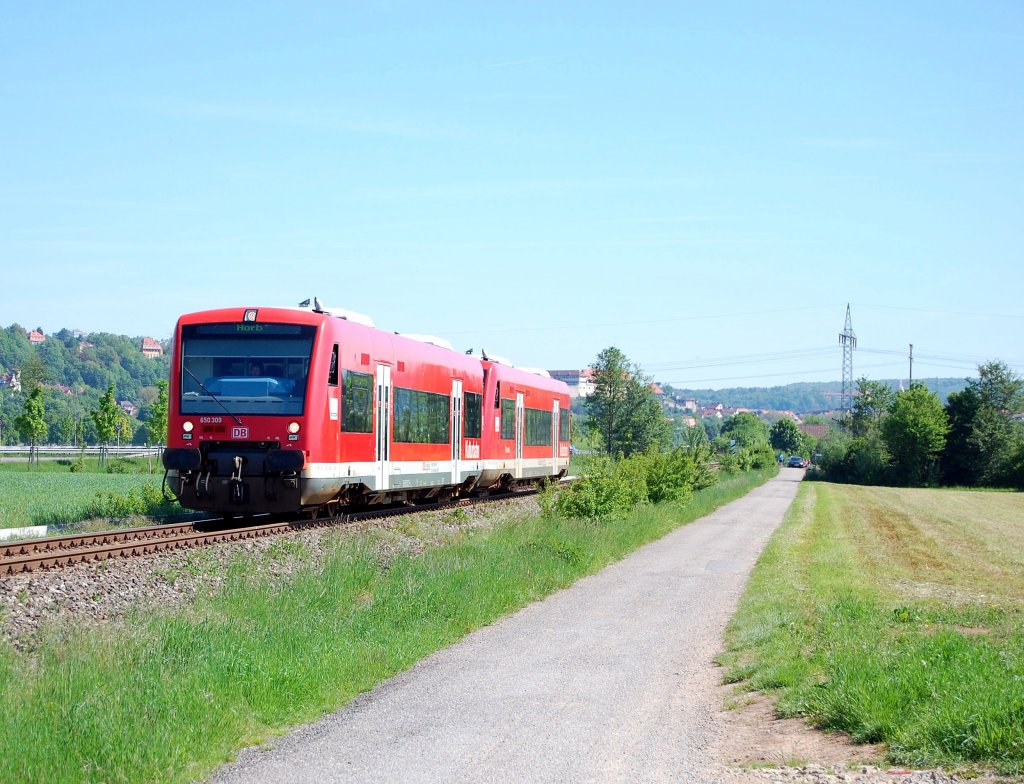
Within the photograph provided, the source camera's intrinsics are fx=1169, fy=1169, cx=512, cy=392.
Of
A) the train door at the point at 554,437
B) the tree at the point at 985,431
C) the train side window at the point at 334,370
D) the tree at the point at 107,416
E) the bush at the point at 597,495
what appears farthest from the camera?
the tree at the point at 985,431

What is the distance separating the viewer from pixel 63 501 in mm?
30812

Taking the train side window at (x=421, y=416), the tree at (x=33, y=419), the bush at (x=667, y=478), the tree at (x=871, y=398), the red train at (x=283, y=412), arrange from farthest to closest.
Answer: the tree at (x=871, y=398)
the tree at (x=33, y=419)
the bush at (x=667, y=478)
the train side window at (x=421, y=416)
the red train at (x=283, y=412)

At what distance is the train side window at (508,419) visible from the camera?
3428 centimetres

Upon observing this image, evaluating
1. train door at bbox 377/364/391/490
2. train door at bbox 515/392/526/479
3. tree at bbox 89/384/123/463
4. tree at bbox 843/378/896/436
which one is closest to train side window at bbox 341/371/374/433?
train door at bbox 377/364/391/490

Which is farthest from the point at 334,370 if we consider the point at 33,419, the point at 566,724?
the point at 33,419

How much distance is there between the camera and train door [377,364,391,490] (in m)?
23.4

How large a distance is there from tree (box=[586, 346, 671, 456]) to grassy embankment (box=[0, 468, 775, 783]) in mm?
102283

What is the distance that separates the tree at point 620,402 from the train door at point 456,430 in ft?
292

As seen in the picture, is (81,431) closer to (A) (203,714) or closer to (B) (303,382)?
(B) (303,382)

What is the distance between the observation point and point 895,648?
1005 cm

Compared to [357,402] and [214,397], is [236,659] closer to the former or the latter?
[214,397]

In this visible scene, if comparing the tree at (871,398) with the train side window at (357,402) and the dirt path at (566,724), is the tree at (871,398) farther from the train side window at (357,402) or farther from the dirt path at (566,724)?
the dirt path at (566,724)

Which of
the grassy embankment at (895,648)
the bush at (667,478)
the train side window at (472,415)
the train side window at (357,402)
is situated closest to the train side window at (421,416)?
the train side window at (472,415)

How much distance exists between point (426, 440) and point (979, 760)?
20460 millimetres
